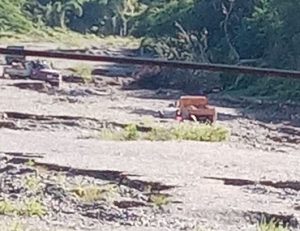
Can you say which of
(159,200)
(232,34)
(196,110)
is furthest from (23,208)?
(232,34)

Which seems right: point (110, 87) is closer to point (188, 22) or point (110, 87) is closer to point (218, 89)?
point (218, 89)

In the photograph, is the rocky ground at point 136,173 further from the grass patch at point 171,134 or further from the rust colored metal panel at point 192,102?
the rust colored metal panel at point 192,102

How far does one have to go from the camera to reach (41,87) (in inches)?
1772

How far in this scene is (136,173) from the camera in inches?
835

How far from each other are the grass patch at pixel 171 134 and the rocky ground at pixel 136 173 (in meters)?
0.42

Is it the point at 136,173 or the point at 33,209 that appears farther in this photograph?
the point at 136,173

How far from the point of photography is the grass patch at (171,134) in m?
28.9

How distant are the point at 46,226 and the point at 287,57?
98.1 ft

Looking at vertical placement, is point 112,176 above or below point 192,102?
above

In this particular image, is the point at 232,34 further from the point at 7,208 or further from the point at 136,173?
the point at 7,208

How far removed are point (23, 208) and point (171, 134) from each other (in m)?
13.6

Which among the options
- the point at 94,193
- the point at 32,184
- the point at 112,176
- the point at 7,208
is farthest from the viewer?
the point at 112,176

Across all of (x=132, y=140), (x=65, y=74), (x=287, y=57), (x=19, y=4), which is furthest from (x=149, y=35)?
(x=132, y=140)

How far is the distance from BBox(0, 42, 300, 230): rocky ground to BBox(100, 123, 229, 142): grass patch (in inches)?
16.5
